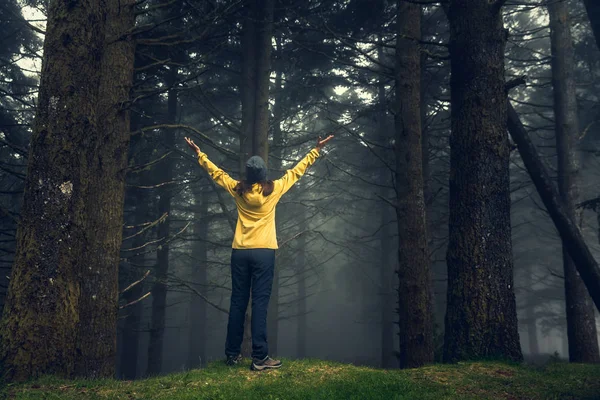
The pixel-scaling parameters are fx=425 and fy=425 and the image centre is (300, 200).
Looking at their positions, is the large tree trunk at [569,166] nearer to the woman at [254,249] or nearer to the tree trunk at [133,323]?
the woman at [254,249]

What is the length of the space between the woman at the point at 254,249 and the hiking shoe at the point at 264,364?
2 cm

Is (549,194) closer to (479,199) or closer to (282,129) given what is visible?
(479,199)

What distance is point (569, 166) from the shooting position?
12.2m

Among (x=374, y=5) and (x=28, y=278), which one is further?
(x=374, y=5)

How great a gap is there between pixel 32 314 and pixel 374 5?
414 inches

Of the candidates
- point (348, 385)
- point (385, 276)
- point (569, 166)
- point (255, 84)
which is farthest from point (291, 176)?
point (385, 276)

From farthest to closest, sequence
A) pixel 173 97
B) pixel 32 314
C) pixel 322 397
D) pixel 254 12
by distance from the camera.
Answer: pixel 173 97 → pixel 254 12 → pixel 32 314 → pixel 322 397

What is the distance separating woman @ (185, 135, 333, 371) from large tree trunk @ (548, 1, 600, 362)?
357 inches

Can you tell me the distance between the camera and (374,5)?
11.4 meters

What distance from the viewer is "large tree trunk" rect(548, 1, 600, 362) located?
11117 millimetres

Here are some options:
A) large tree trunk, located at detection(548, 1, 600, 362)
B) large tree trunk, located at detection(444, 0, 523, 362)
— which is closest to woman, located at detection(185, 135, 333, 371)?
large tree trunk, located at detection(444, 0, 523, 362)

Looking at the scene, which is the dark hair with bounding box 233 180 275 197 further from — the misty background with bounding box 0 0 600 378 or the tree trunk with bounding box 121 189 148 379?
the tree trunk with bounding box 121 189 148 379

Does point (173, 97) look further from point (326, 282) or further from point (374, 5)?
point (326, 282)

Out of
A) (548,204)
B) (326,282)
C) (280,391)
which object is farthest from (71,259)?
(326,282)
